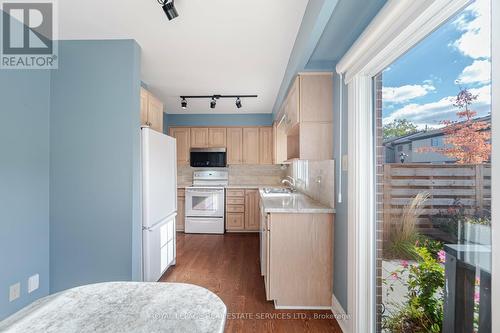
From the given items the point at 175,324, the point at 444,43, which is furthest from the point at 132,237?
the point at 444,43

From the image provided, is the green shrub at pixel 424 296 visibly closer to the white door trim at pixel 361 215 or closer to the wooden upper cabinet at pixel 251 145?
the white door trim at pixel 361 215

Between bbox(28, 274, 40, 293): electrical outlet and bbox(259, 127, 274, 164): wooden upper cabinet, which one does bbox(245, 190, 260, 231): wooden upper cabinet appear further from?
bbox(28, 274, 40, 293): electrical outlet

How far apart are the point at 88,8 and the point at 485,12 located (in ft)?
7.33

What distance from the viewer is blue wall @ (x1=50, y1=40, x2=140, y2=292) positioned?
78.5 inches

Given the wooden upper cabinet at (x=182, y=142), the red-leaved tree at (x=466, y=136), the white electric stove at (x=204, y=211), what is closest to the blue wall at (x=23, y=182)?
the white electric stove at (x=204, y=211)

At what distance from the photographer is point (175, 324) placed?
0.60 metres

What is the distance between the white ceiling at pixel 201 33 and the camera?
1629 millimetres

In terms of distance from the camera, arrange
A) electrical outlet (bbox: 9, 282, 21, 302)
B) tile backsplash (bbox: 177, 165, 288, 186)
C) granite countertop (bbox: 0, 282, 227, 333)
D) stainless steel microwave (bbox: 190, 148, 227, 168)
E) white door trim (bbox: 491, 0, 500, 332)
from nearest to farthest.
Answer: granite countertop (bbox: 0, 282, 227, 333)
white door trim (bbox: 491, 0, 500, 332)
electrical outlet (bbox: 9, 282, 21, 302)
stainless steel microwave (bbox: 190, 148, 227, 168)
tile backsplash (bbox: 177, 165, 288, 186)

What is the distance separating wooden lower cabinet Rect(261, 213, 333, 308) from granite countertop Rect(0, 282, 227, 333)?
1.40 metres

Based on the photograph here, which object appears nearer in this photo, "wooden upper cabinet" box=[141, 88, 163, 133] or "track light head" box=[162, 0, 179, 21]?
"track light head" box=[162, 0, 179, 21]

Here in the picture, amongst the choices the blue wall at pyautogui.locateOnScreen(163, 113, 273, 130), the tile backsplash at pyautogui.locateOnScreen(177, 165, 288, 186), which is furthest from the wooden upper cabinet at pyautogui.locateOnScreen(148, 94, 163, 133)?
the tile backsplash at pyautogui.locateOnScreen(177, 165, 288, 186)

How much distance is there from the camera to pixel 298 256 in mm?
2084

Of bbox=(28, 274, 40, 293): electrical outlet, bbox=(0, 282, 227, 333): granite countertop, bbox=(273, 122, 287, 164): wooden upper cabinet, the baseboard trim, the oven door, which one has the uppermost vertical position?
bbox=(273, 122, 287, 164): wooden upper cabinet

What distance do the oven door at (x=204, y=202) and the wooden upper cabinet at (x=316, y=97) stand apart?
2.76 m
